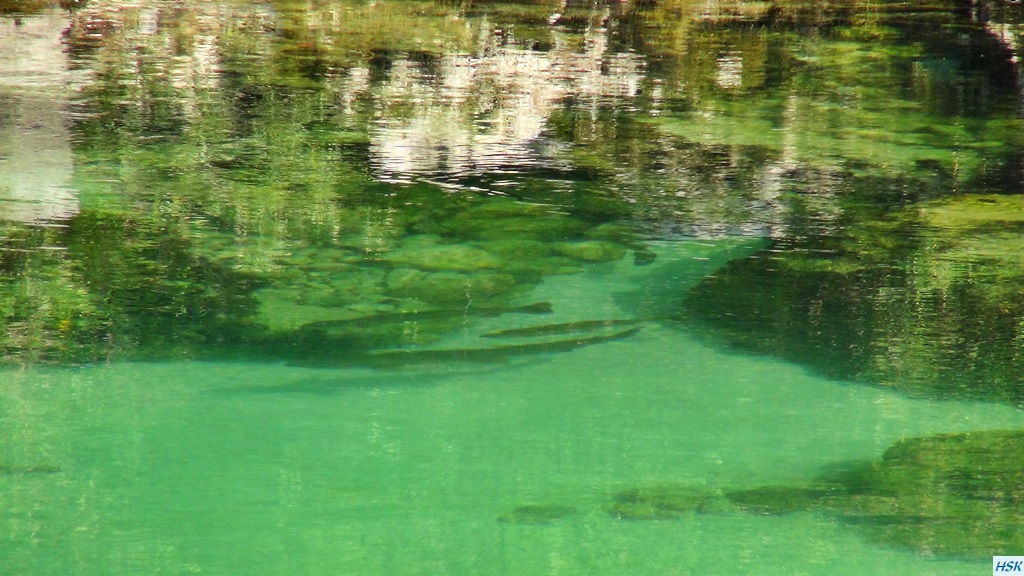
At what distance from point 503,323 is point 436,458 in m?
0.57

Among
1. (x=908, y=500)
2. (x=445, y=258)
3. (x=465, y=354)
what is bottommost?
(x=908, y=500)

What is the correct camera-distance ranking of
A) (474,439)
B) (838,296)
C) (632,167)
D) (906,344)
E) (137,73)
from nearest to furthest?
1. (474,439)
2. (906,344)
3. (838,296)
4. (632,167)
5. (137,73)

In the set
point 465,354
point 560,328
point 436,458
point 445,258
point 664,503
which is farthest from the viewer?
point 445,258

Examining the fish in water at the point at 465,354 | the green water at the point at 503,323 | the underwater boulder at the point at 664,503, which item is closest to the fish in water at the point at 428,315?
the green water at the point at 503,323

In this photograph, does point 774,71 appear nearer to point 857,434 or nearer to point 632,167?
point 632,167

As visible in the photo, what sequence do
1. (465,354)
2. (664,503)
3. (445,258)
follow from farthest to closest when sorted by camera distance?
(445,258)
(465,354)
(664,503)

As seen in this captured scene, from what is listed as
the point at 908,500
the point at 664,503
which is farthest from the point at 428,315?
the point at 908,500

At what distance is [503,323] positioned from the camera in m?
2.40

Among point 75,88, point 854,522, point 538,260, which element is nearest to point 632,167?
point 538,260

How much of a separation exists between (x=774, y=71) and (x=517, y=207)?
6.85 feet

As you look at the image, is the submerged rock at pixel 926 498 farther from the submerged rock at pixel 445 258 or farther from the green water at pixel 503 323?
the submerged rock at pixel 445 258

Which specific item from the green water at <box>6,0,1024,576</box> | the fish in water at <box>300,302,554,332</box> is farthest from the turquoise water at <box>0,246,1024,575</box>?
the fish in water at <box>300,302,554,332</box>

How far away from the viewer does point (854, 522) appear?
1734 mm

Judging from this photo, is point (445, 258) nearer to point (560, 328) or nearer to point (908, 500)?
point (560, 328)
